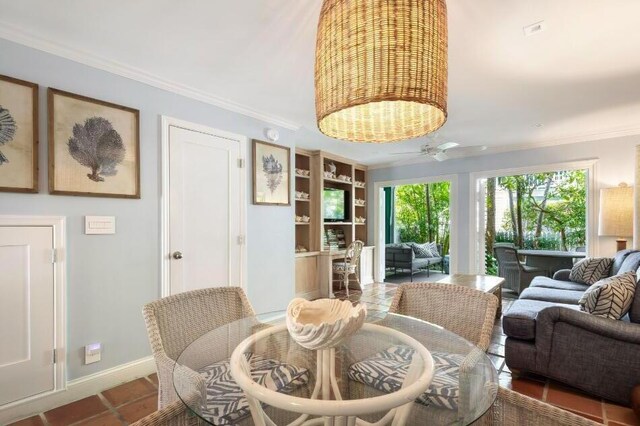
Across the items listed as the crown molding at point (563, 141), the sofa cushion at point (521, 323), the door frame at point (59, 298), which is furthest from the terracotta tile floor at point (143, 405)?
Result: the crown molding at point (563, 141)

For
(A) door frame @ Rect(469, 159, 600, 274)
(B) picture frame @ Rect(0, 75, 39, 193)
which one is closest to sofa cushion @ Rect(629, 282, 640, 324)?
(A) door frame @ Rect(469, 159, 600, 274)

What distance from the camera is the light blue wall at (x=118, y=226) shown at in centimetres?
208

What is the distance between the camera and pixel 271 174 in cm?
357

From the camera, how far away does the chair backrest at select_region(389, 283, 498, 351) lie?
1647mm

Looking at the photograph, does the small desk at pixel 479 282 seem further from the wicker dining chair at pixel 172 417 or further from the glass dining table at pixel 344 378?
the wicker dining chair at pixel 172 417

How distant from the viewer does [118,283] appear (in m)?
2.41

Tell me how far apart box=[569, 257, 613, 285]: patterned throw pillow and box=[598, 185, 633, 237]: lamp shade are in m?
0.35

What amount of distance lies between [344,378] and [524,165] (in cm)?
464

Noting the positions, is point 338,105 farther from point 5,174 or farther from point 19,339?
point 19,339

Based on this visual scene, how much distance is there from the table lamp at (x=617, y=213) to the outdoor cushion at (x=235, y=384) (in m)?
4.27

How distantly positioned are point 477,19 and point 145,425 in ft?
7.94

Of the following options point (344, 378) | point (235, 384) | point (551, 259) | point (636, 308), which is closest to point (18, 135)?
point (235, 384)

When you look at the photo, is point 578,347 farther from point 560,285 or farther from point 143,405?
point 143,405

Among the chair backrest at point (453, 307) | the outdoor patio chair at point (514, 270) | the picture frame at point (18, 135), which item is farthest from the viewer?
the outdoor patio chair at point (514, 270)
